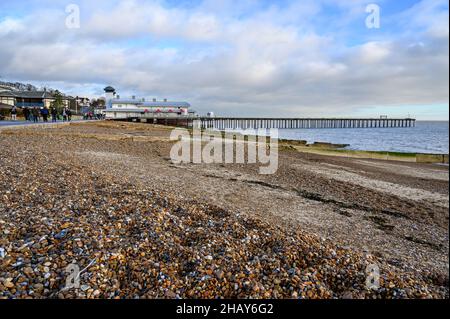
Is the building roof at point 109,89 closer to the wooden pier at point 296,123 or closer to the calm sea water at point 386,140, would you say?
the wooden pier at point 296,123

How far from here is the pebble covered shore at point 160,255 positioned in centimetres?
360

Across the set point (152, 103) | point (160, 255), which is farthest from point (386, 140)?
point (160, 255)

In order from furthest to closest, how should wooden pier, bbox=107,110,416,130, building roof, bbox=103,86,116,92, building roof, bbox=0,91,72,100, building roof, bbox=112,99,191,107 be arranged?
building roof, bbox=103,86,116,92 → building roof, bbox=112,99,191,107 → wooden pier, bbox=107,110,416,130 → building roof, bbox=0,91,72,100

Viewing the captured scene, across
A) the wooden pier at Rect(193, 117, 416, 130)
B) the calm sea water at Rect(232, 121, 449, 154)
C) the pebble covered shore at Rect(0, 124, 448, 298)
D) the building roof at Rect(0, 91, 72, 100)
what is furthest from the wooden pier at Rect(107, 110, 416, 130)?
the pebble covered shore at Rect(0, 124, 448, 298)

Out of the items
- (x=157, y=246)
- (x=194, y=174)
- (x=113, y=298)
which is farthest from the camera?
(x=194, y=174)

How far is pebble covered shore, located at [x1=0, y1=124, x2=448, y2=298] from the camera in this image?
142 inches

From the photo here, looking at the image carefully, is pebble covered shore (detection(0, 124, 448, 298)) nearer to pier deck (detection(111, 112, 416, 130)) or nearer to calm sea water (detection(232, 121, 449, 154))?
calm sea water (detection(232, 121, 449, 154))

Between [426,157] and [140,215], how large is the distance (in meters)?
32.5

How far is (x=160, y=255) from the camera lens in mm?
4312


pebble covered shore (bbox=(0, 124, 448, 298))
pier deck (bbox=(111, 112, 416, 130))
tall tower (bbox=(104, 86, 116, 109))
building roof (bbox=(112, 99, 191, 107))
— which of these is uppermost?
tall tower (bbox=(104, 86, 116, 109))

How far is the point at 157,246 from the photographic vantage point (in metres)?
4.53

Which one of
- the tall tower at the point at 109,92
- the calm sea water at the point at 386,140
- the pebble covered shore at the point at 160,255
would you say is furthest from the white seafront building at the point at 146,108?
the pebble covered shore at the point at 160,255
